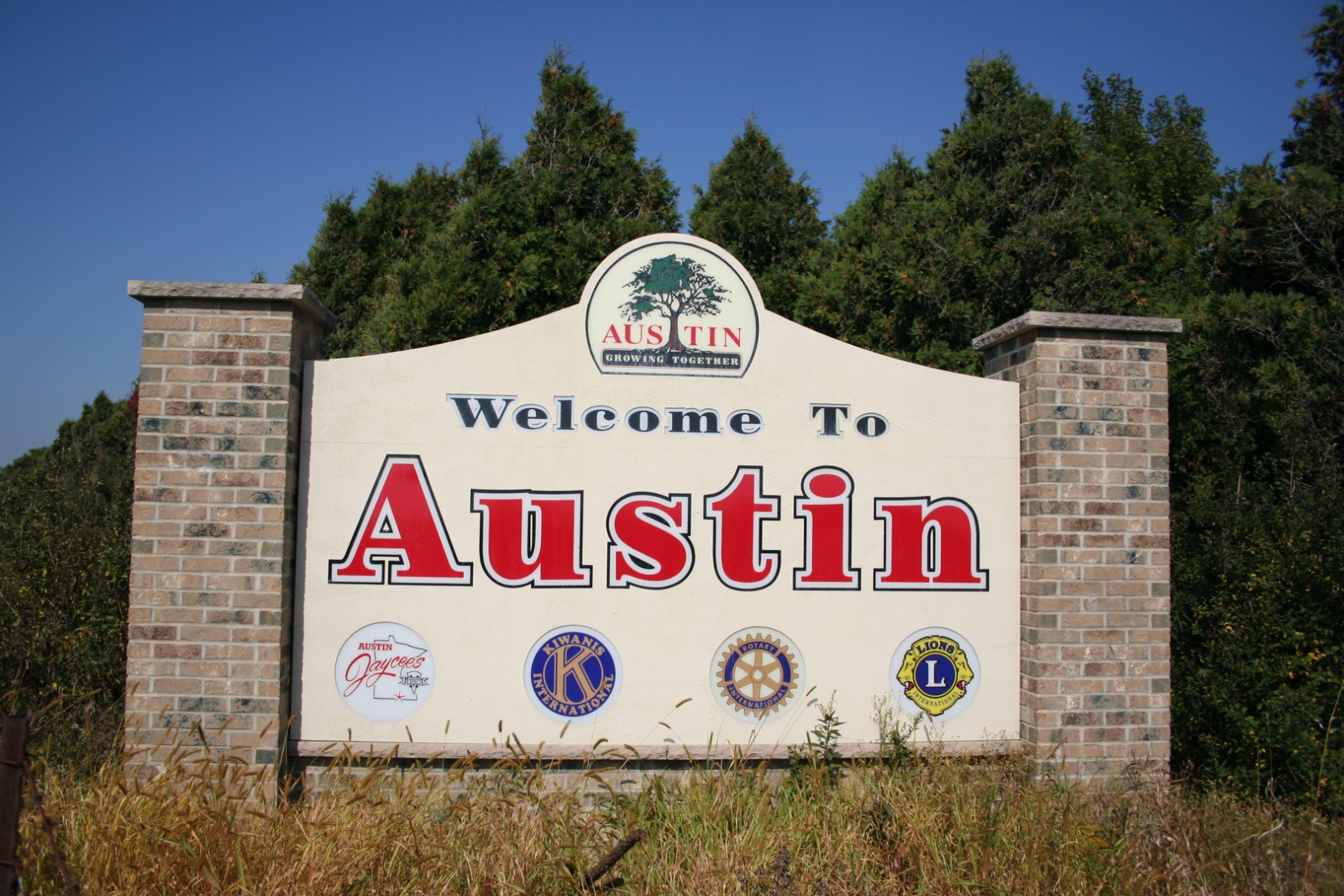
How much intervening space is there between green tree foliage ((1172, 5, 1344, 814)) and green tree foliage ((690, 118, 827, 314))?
4845 mm

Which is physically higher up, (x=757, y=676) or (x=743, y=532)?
(x=743, y=532)

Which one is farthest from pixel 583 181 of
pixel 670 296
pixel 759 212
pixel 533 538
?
pixel 533 538

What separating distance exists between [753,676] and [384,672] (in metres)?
2.13

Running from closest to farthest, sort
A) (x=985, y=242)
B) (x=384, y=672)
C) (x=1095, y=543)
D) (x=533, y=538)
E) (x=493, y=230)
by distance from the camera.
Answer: (x=384, y=672) < (x=533, y=538) < (x=1095, y=543) < (x=985, y=242) < (x=493, y=230)

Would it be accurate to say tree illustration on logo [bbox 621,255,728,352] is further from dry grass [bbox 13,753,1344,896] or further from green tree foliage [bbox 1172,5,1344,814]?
green tree foliage [bbox 1172,5,1344,814]

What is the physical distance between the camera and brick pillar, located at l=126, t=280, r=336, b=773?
14.9 ft

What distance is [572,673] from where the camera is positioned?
4863 millimetres

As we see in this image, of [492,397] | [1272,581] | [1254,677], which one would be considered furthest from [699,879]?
[1272,581]

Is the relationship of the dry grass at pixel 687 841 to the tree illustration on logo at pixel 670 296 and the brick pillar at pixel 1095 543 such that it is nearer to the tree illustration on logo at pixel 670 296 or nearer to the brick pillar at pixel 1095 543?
the brick pillar at pixel 1095 543

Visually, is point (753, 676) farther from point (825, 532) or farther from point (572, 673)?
point (572, 673)

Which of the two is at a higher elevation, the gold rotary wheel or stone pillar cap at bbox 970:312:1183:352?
stone pillar cap at bbox 970:312:1183:352

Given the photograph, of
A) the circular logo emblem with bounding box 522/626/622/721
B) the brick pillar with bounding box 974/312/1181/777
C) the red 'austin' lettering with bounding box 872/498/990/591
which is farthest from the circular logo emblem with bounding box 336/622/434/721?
the brick pillar with bounding box 974/312/1181/777

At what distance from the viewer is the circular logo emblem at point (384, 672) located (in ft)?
15.7

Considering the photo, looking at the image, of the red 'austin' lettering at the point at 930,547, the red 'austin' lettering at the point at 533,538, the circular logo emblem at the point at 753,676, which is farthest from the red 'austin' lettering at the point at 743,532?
the red 'austin' lettering at the point at 533,538
